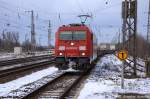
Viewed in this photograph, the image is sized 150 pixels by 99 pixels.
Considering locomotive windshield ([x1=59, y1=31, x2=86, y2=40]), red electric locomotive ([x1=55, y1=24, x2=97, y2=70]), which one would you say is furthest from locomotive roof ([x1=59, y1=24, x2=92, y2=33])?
locomotive windshield ([x1=59, y1=31, x2=86, y2=40])

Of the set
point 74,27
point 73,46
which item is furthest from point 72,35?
Answer: point 73,46

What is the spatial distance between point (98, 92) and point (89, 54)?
10455mm

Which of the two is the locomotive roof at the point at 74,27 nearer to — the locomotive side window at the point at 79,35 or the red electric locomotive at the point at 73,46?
the red electric locomotive at the point at 73,46

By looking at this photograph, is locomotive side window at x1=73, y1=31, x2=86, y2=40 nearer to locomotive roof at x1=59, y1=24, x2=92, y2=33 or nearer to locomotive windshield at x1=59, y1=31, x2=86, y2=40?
locomotive windshield at x1=59, y1=31, x2=86, y2=40

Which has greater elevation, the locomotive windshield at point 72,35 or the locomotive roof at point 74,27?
the locomotive roof at point 74,27

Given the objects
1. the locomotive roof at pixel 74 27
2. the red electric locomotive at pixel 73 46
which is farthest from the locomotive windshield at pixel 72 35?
the locomotive roof at pixel 74 27

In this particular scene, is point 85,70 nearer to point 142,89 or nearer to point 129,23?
point 129,23

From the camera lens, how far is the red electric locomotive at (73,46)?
25.9 meters

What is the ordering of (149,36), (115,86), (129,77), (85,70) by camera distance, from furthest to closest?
(149,36) → (85,70) → (129,77) → (115,86)

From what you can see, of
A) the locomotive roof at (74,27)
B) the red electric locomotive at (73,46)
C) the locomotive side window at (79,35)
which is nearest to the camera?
the red electric locomotive at (73,46)

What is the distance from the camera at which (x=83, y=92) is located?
15.9m

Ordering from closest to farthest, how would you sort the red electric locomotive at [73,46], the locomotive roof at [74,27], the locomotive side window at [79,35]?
the red electric locomotive at [73,46] < the locomotive side window at [79,35] < the locomotive roof at [74,27]

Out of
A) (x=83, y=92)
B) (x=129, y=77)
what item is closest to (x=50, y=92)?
(x=83, y=92)

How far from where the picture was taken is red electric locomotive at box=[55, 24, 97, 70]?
25.9m
